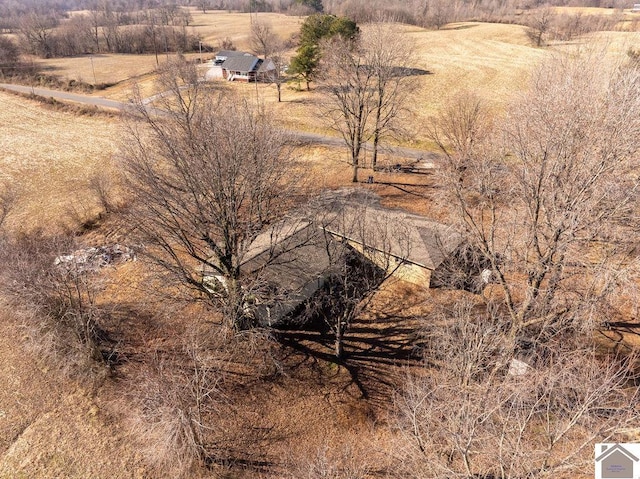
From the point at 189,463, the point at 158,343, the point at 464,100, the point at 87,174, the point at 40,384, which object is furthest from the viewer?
the point at 87,174

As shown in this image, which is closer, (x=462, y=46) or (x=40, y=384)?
(x=40, y=384)

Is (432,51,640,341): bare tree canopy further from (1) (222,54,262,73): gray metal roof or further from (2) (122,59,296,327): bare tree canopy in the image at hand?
(1) (222,54,262,73): gray metal roof

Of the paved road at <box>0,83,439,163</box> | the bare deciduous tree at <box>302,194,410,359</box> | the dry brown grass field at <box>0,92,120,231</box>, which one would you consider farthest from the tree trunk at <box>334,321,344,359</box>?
the dry brown grass field at <box>0,92,120,231</box>

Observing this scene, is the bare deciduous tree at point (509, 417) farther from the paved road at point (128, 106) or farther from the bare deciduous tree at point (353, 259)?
the paved road at point (128, 106)

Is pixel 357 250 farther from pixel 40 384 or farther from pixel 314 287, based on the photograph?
pixel 40 384

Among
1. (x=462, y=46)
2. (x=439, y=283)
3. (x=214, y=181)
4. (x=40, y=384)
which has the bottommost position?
(x=40, y=384)

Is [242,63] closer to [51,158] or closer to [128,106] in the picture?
[51,158]

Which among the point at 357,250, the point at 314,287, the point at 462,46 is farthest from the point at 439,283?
the point at 462,46

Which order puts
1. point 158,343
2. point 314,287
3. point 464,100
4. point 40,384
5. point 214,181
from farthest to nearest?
point 464,100, point 314,287, point 158,343, point 40,384, point 214,181

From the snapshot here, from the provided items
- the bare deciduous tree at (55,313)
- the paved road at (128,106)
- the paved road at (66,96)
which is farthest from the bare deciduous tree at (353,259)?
the paved road at (66,96)
